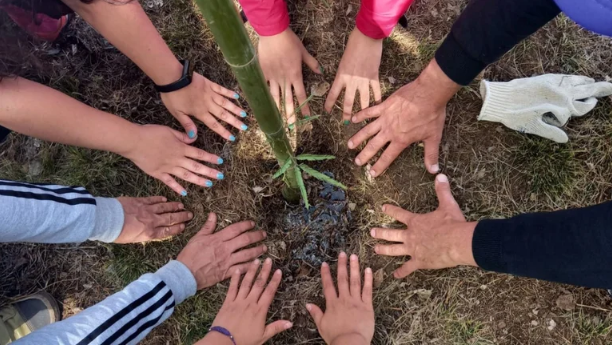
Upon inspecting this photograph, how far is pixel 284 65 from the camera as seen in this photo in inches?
73.4

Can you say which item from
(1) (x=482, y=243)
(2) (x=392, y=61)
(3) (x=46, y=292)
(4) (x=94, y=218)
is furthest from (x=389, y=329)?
(3) (x=46, y=292)

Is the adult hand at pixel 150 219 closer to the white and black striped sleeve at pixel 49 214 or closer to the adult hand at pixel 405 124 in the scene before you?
the white and black striped sleeve at pixel 49 214

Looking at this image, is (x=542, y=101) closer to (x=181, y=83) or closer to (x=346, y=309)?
(x=346, y=309)

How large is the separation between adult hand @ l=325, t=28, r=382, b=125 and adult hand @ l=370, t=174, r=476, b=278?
47 cm

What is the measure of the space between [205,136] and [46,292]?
3.46 ft

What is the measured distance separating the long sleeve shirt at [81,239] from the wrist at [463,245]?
1068 mm

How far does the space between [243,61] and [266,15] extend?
950 millimetres

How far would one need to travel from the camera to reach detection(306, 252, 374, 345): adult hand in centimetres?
176

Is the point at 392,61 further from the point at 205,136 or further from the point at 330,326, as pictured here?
the point at 330,326

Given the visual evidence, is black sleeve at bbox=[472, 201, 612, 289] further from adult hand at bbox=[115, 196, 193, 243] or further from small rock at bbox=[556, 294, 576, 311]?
adult hand at bbox=[115, 196, 193, 243]

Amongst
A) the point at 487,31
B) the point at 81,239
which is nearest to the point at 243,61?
the point at 487,31

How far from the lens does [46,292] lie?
205 cm

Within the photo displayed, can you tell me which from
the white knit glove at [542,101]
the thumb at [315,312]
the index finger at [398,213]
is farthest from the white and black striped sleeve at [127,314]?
the white knit glove at [542,101]

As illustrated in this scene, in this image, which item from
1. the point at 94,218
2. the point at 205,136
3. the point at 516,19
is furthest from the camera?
the point at 205,136
